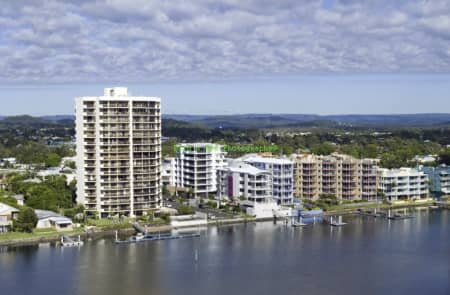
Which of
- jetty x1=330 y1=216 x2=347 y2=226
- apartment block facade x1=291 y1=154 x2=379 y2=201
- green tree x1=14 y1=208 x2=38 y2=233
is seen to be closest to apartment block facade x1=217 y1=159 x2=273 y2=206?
apartment block facade x1=291 y1=154 x2=379 y2=201

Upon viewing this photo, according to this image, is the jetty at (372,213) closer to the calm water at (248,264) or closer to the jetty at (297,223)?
the calm water at (248,264)

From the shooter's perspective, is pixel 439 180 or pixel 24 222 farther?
pixel 439 180

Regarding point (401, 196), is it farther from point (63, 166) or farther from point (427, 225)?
point (63, 166)

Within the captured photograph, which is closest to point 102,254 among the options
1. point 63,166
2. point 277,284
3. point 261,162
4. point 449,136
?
point 277,284

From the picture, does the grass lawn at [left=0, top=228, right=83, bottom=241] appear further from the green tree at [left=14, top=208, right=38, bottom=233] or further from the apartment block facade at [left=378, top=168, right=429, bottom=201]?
the apartment block facade at [left=378, top=168, right=429, bottom=201]

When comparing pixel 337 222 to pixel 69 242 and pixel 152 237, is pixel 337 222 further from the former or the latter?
pixel 69 242

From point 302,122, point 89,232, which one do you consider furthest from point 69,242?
point 302,122

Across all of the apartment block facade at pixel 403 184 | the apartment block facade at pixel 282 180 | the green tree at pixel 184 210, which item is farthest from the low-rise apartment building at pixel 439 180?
the green tree at pixel 184 210
